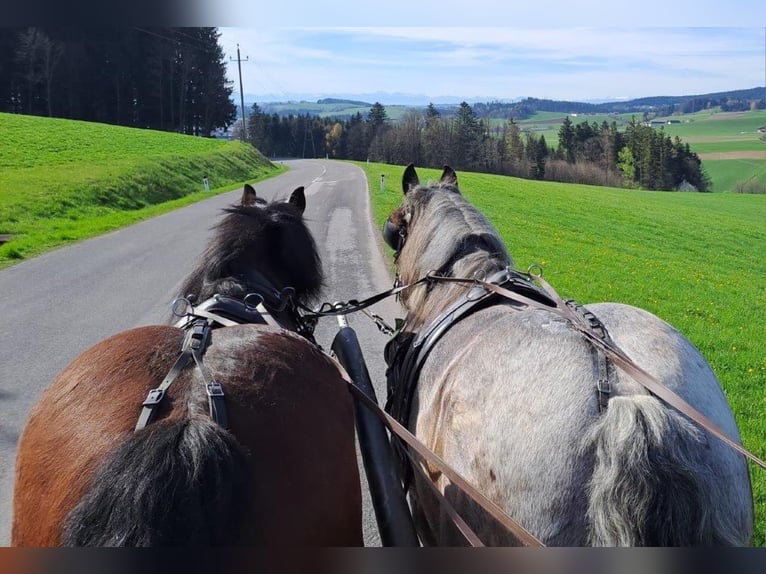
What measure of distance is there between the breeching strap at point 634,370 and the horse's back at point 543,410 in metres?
0.03

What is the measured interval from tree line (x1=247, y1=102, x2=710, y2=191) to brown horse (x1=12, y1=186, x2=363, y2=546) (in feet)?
3.70

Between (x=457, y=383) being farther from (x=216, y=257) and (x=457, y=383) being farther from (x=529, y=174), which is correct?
(x=529, y=174)

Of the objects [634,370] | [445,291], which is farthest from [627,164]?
[634,370]

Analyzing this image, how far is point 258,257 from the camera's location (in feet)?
10.6

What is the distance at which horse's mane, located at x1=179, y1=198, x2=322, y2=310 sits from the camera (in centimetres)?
301

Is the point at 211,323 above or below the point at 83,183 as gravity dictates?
above

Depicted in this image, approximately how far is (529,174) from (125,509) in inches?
135

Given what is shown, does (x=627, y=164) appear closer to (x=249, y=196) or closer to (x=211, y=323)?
(x=249, y=196)

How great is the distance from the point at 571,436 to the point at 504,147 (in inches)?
102

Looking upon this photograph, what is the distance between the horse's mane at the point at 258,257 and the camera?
3.01 meters

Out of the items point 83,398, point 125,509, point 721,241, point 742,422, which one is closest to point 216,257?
point 83,398

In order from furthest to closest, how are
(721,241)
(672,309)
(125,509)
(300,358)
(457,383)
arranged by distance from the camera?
(721,241) → (672,309) → (457,383) → (300,358) → (125,509)

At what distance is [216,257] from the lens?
121 inches

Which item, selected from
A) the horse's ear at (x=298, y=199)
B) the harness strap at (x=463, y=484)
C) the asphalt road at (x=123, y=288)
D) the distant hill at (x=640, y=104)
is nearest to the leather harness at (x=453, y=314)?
the harness strap at (x=463, y=484)
